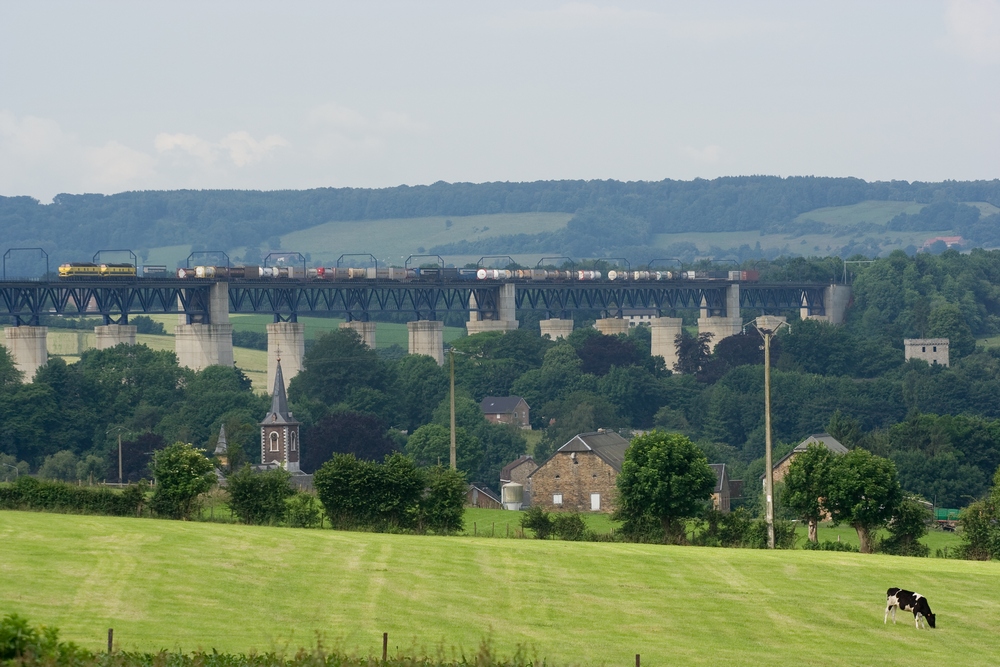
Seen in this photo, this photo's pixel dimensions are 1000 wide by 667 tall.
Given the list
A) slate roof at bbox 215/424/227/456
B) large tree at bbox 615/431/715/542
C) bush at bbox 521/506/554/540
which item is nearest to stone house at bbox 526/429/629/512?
slate roof at bbox 215/424/227/456

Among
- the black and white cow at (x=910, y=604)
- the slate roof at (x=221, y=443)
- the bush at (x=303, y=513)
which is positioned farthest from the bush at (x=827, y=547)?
the slate roof at (x=221, y=443)

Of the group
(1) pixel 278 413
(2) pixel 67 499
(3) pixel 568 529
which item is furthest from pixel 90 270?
(3) pixel 568 529

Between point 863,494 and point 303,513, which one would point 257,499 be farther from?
point 863,494

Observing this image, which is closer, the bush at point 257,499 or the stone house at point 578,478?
the bush at point 257,499

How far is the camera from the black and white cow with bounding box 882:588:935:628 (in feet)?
166

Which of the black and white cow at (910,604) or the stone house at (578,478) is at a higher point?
the black and white cow at (910,604)

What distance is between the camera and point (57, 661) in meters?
31.7

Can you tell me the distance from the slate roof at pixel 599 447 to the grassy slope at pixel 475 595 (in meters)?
62.0

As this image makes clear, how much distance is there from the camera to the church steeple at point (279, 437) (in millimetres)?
143750

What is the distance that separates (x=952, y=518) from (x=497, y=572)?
68594 millimetres

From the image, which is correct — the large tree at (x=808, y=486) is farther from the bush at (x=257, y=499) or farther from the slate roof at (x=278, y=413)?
the slate roof at (x=278, y=413)

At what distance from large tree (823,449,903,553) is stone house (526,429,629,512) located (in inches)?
1796

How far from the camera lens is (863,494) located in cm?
7862

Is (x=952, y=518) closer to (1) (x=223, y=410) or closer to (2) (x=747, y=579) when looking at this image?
(2) (x=747, y=579)
